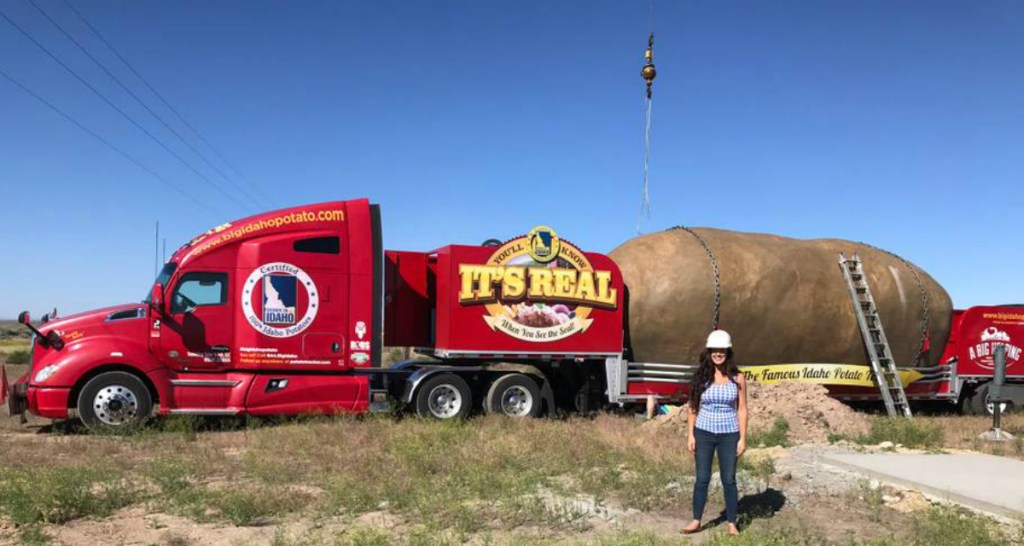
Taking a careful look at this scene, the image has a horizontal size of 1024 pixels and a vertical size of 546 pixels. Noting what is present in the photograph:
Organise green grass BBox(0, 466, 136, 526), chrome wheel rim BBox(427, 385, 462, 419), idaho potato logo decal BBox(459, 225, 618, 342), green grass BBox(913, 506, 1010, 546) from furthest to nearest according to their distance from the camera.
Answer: idaho potato logo decal BBox(459, 225, 618, 342)
chrome wheel rim BBox(427, 385, 462, 419)
green grass BBox(0, 466, 136, 526)
green grass BBox(913, 506, 1010, 546)

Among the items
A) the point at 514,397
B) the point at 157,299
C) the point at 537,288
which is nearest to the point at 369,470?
the point at 514,397

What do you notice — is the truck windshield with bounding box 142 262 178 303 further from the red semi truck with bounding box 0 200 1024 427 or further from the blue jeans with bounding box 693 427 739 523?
the blue jeans with bounding box 693 427 739 523

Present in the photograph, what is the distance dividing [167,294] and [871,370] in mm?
13508

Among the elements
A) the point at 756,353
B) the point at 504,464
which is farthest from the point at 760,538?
the point at 756,353

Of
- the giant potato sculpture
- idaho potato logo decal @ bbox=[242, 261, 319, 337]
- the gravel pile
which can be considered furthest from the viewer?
the giant potato sculpture

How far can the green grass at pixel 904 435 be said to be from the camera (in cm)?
1096

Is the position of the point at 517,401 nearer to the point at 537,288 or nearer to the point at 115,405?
the point at 537,288

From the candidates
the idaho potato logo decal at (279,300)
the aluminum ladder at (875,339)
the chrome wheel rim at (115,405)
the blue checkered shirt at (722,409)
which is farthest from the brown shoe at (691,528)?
the aluminum ladder at (875,339)

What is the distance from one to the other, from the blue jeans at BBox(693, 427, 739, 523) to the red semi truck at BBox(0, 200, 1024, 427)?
6.89 m

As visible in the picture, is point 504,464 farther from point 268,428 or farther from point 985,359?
point 985,359

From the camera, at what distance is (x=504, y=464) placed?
28.4 ft

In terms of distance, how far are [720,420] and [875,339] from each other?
1064 cm

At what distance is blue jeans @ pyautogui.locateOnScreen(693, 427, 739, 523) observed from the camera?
6102 mm

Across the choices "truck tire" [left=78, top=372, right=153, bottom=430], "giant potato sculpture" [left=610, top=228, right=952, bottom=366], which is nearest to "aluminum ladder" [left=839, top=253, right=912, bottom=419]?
"giant potato sculpture" [left=610, top=228, right=952, bottom=366]
